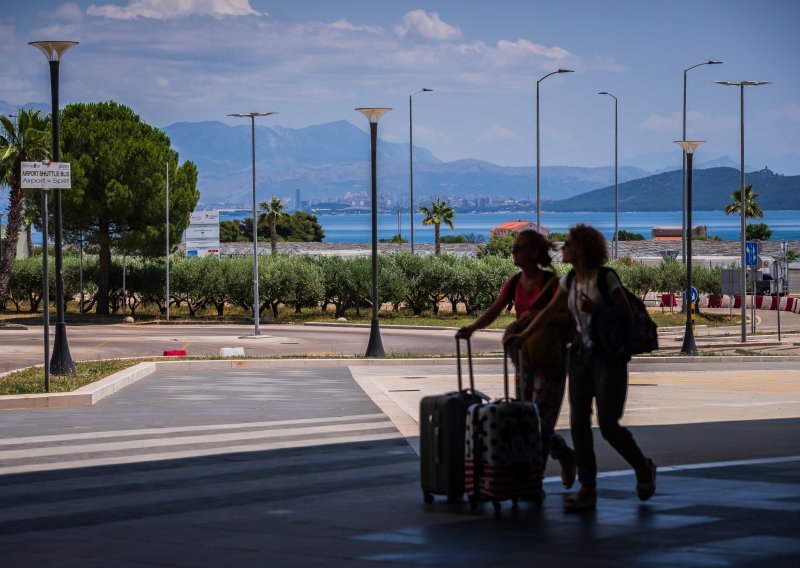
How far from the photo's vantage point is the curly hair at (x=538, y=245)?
8484 millimetres

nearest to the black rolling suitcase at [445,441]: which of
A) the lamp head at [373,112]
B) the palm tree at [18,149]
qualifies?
the lamp head at [373,112]

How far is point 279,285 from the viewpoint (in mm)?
54250

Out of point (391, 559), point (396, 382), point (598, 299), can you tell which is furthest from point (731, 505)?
point (396, 382)

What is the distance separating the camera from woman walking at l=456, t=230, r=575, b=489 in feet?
27.5

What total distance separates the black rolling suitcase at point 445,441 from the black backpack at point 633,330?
918mm

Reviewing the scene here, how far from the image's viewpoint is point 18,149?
48.8 metres

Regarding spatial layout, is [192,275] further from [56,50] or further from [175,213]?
[56,50]

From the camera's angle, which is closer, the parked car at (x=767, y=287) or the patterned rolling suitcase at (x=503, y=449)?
the patterned rolling suitcase at (x=503, y=449)

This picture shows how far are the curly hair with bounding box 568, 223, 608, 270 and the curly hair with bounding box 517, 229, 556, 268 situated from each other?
1.48 ft

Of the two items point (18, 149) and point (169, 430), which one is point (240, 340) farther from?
point (169, 430)

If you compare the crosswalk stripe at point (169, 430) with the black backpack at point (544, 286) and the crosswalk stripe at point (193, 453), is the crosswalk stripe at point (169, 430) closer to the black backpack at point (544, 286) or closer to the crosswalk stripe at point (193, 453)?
the crosswalk stripe at point (193, 453)

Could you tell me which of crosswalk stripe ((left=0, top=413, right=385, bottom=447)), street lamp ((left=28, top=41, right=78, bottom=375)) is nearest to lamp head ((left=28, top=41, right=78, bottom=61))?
street lamp ((left=28, top=41, right=78, bottom=375))

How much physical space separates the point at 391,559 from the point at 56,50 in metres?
15.3

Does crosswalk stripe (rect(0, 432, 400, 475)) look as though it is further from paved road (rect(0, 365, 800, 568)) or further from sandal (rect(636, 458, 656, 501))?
sandal (rect(636, 458, 656, 501))
